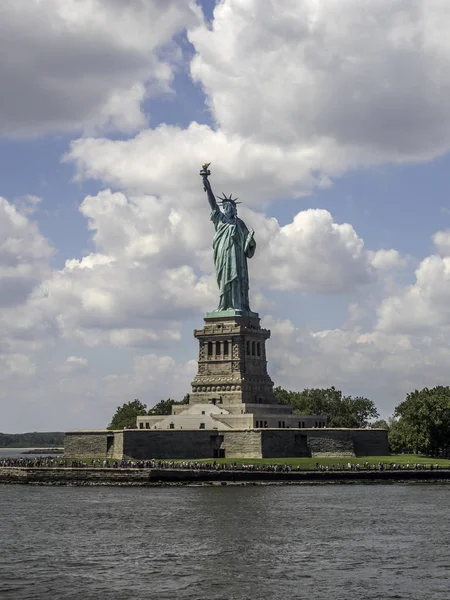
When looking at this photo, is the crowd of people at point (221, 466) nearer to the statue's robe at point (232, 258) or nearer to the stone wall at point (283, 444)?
the stone wall at point (283, 444)

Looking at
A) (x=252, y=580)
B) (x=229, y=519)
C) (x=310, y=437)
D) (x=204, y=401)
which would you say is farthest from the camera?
(x=204, y=401)

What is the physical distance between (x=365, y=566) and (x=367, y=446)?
55681 mm

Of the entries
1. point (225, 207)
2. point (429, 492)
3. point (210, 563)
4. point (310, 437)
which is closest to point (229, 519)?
point (210, 563)

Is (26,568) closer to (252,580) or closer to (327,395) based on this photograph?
(252,580)

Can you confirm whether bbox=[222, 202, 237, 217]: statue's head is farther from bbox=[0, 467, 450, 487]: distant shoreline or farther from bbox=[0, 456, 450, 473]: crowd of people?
bbox=[0, 467, 450, 487]: distant shoreline

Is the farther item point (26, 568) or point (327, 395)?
point (327, 395)

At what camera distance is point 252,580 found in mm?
43250

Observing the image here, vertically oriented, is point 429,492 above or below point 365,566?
above

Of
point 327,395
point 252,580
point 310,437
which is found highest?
point 327,395

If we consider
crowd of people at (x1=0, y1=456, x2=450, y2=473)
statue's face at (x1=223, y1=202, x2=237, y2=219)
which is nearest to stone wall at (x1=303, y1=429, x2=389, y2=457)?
crowd of people at (x1=0, y1=456, x2=450, y2=473)

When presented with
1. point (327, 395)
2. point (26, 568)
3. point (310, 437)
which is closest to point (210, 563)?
point (26, 568)

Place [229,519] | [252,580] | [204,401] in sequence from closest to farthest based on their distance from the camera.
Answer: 1. [252,580]
2. [229,519]
3. [204,401]

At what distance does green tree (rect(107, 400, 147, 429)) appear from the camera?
5461 inches

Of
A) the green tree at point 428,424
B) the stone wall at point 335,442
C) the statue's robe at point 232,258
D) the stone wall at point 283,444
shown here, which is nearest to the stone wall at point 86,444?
the stone wall at point 283,444
